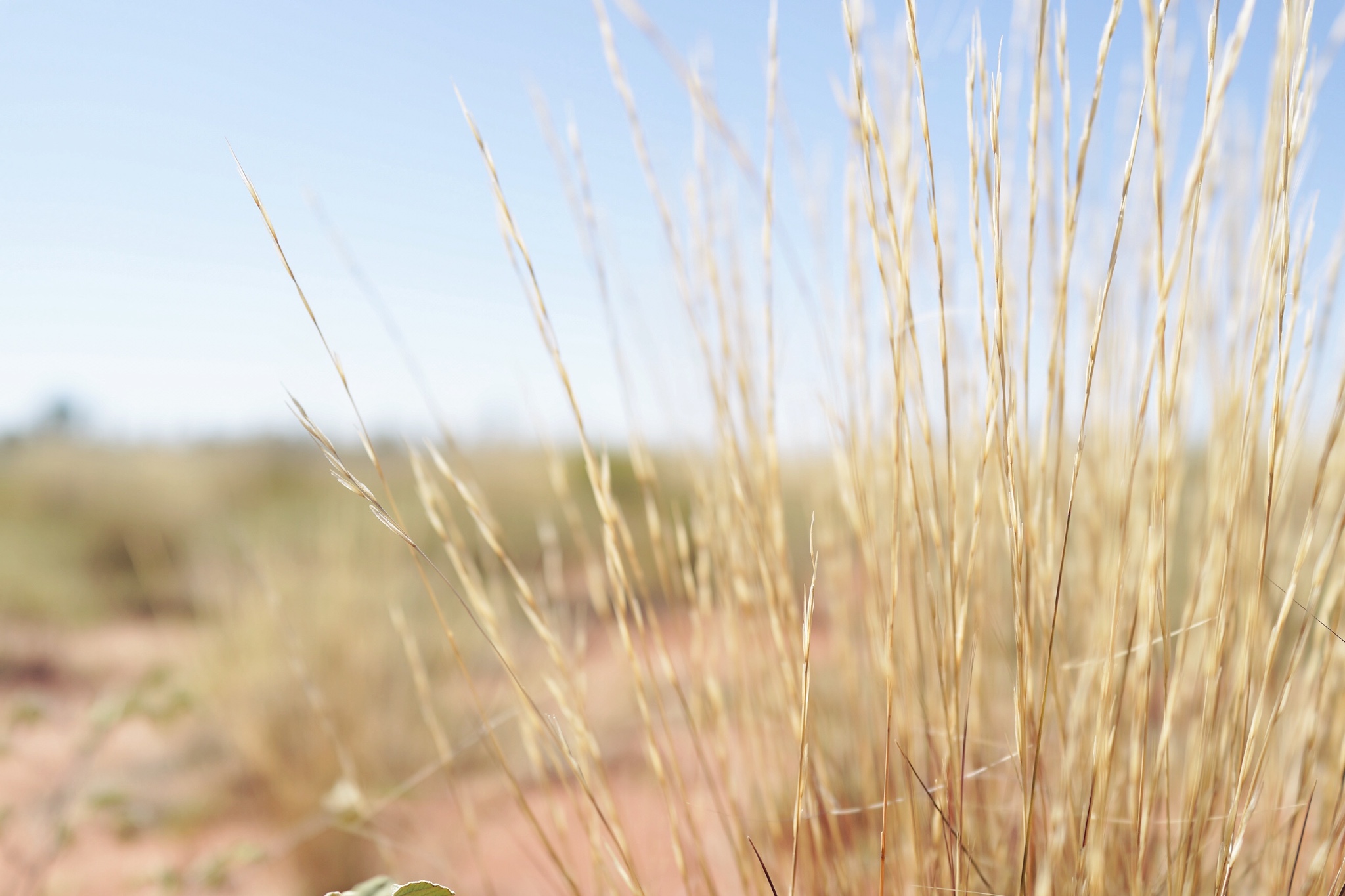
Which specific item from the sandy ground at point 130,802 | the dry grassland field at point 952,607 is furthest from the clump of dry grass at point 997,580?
the sandy ground at point 130,802

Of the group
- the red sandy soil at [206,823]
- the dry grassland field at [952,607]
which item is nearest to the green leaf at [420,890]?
the dry grassland field at [952,607]

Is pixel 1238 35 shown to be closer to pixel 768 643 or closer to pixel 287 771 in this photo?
pixel 768 643

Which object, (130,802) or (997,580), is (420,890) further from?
(130,802)

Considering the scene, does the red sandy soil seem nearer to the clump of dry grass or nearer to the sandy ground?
the sandy ground

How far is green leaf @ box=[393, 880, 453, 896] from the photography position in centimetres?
50

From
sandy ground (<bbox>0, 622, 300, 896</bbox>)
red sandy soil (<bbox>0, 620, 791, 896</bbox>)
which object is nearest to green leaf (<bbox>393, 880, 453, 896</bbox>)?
red sandy soil (<bbox>0, 620, 791, 896</bbox>)

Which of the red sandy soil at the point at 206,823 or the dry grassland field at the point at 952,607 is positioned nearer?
the dry grassland field at the point at 952,607

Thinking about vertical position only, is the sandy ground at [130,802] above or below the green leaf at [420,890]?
Result: below

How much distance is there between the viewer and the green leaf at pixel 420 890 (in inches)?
19.6

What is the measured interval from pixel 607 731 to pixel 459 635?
786mm

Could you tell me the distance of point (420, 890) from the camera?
0.50m

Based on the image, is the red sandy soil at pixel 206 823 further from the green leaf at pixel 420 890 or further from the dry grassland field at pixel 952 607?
the green leaf at pixel 420 890

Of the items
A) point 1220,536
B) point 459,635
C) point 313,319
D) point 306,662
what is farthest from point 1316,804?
point 459,635

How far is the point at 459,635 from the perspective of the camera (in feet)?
9.61
